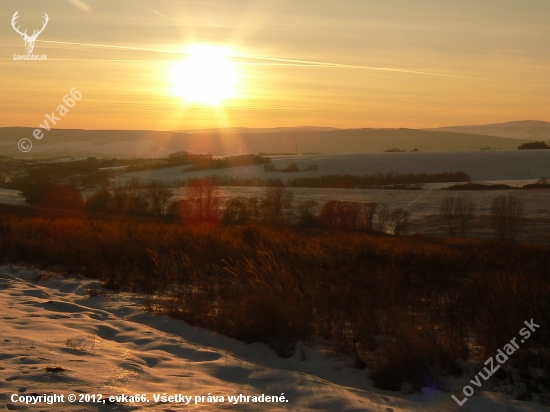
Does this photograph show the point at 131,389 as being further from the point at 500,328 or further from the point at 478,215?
the point at 478,215

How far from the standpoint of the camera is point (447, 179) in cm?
7200

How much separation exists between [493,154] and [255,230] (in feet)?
Result: 255

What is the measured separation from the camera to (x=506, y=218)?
36.2 metres

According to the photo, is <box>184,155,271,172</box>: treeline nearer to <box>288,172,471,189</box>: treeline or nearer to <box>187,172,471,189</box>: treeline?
<box>187,172,471,189</box>: treeline

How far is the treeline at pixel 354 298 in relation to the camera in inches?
282

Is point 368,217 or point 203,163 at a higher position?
point 203,163

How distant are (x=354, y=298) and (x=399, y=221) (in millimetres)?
27761

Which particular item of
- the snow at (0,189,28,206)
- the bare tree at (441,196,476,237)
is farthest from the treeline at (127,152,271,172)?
the bare tree at (441,196,476,237)

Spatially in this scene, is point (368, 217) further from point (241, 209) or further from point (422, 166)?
point (422, 166)

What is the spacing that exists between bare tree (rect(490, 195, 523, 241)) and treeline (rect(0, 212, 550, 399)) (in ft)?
65.5

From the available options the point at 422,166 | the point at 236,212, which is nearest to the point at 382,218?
the point at 236,212

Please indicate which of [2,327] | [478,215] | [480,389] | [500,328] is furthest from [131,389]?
[478,215]

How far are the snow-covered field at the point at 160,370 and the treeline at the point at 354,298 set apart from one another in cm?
36

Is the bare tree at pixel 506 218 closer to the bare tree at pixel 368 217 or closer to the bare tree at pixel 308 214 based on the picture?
the bare tree at pixel 368 217
